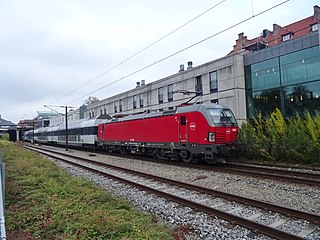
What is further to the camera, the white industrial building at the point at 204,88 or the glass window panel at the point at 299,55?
the white industrial building at the point at 204,88

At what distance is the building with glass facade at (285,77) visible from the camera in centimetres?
2145

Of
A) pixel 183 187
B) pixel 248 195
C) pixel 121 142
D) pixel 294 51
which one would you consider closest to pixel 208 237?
pixel 248 195

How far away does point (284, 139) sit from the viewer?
15172 mm

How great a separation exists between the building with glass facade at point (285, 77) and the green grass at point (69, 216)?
1926 centimetres

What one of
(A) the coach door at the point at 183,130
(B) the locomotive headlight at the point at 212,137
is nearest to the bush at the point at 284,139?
(B) the locomotive headlight at the point at 212,137

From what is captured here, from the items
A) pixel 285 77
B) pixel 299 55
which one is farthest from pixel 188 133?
pixel 299 55

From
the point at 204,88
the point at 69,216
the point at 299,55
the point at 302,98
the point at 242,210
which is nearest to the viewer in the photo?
the point at 69,216

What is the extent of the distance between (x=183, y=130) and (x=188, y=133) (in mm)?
522

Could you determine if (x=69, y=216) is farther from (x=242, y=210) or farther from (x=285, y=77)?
(x=285, y=77)

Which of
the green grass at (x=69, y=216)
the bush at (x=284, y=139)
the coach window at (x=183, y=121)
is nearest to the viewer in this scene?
the green grass at (x=69, y=216)

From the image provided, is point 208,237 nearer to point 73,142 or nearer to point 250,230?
point 250,230

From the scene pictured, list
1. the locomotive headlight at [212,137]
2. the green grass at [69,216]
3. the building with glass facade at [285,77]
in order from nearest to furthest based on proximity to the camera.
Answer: the green grass at [69,216], the locomotive headlight at [212,137], the building with glass facade at [285,77]

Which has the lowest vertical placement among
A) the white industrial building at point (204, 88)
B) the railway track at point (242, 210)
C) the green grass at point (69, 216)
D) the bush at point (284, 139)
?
the railway track at point (242, 210)

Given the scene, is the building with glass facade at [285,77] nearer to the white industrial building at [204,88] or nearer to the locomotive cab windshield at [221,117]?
the white industrial building at [204,88]
